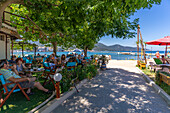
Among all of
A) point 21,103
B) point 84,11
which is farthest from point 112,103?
point 84,11

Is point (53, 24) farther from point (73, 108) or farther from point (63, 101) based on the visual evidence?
point (73, 108)

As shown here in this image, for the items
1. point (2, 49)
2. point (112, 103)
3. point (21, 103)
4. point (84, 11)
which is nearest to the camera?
point (21, 103)

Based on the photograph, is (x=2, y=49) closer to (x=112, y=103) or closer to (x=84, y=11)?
(x=84, y=11)

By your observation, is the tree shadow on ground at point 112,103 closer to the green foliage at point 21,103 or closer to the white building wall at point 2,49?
the green foliage at point 21,103

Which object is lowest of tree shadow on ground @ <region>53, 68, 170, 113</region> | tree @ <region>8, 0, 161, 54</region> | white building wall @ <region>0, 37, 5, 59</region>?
tree shadow on ground @ <region>53, 68, 170, 113</region>

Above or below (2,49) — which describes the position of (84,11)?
above

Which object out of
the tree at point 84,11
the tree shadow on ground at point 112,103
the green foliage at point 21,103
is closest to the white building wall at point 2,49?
the tree at point 84,11

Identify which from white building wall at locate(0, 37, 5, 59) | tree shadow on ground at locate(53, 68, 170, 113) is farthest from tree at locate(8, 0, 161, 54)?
white building wall at locate(0, 37, 5, 59)

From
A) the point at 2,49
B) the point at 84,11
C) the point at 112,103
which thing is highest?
the point at 84,11

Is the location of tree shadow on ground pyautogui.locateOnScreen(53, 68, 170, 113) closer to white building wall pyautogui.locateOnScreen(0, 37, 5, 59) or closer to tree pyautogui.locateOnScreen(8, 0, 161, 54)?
tree pyautogui.locateOnScreen(8, 0, 161, 54)

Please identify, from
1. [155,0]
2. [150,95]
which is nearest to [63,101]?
[150,95]

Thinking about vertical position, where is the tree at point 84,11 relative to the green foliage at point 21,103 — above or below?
above

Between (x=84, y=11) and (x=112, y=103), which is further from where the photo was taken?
(x=84, y=11)

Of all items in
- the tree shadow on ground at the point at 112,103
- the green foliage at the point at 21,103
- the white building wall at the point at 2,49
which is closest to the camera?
the green foliage at the point at 21,103
